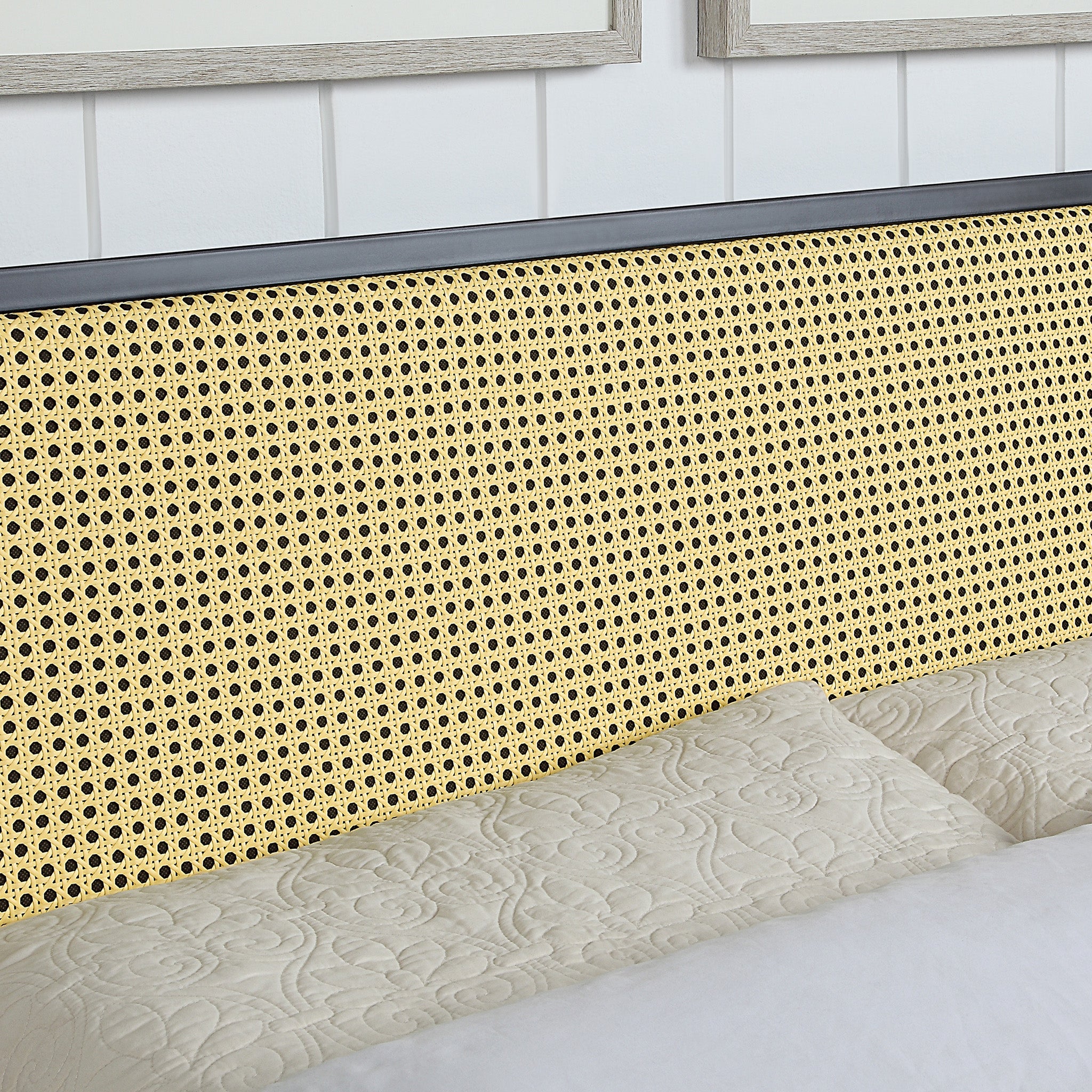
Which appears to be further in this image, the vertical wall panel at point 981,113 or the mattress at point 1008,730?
the vertical wall panel at point 981,113

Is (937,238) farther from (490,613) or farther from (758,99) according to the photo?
(490,613)

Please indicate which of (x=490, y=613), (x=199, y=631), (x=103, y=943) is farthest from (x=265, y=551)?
(x=103, y=943)

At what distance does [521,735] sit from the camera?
48.9 inches

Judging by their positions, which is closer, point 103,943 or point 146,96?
point 103,943

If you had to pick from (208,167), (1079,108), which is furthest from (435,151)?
(1079,108)

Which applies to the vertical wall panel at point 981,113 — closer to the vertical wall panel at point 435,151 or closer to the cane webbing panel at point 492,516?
the cane webbing panel at point 492,516

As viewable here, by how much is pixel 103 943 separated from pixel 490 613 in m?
0.44

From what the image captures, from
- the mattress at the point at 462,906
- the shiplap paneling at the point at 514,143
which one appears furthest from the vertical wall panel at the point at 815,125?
the mattress at the point at 462,906

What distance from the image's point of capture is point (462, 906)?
3.16 feet

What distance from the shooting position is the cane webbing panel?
1.07 m

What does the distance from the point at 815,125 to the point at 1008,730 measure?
659 millimetres

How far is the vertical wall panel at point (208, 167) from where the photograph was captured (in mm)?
1161

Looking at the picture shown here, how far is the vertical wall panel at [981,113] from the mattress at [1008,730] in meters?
0.56

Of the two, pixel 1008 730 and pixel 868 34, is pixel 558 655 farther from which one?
pixel 868 34
